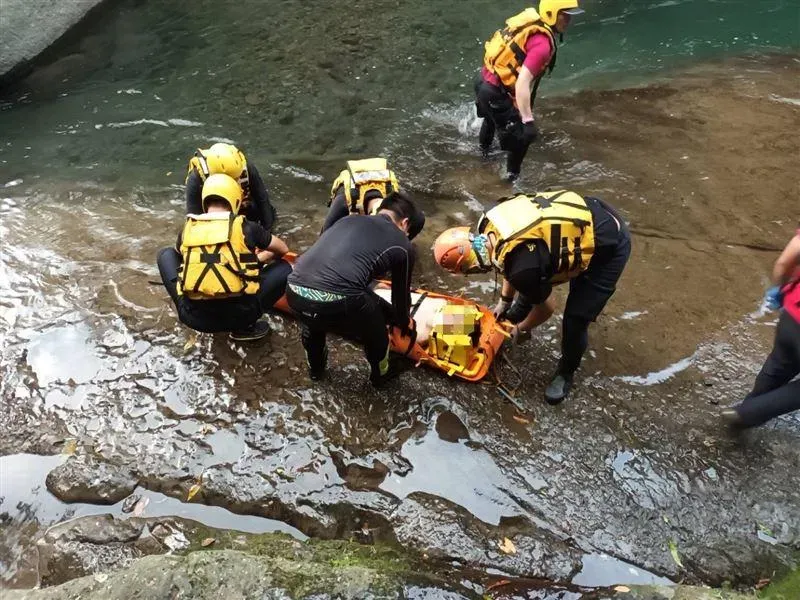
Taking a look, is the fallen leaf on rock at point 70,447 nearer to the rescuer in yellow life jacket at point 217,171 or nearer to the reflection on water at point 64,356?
the reflection on water at point 64,356

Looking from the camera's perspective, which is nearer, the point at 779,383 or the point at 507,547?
the point at 507,547

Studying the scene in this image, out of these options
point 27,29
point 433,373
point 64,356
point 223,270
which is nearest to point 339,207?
point 223,270

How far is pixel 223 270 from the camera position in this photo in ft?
13.2

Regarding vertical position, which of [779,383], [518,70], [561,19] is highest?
[561,19]

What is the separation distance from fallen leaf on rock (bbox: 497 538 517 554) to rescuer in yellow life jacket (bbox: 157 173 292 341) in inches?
93.8

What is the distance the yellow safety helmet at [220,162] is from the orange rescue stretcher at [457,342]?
207cm

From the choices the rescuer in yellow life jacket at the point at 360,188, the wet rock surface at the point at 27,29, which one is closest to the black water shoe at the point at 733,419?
the rescuer in yellow life jacket at the point at 360,188

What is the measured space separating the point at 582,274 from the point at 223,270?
2.44 m

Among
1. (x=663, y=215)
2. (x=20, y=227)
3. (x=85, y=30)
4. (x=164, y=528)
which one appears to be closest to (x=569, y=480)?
(x=164, y=528)

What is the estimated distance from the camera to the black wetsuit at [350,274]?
3484mm

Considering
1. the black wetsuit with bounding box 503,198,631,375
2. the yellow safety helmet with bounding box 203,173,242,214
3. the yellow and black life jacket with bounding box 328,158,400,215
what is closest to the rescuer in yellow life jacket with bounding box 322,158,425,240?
the yellow and black life jacket with bounding box 328,158,400,215

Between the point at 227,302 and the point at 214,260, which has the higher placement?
the point at 214,260

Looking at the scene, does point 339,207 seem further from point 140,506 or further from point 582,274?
point 140,506

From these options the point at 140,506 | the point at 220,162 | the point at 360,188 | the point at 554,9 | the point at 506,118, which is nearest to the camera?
the point at 140,506
